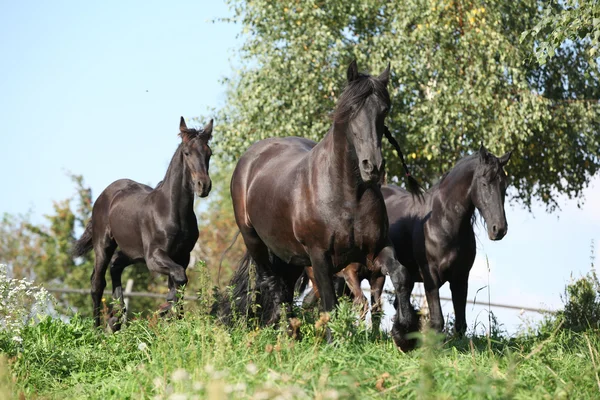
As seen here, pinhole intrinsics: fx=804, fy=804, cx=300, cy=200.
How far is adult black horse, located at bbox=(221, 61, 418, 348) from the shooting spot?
5.83 m

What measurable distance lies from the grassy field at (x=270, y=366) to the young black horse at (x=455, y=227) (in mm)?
1156

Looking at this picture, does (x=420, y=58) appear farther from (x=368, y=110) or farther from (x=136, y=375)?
(x=136, y=375)

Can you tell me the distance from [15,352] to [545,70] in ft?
61.2

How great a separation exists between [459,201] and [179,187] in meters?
3.22

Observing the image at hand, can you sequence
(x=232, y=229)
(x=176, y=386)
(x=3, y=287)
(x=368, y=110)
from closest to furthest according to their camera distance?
(x=176, y=386) < (x=368, y=110) < (x=3, y=287) < (x=232, y=229)

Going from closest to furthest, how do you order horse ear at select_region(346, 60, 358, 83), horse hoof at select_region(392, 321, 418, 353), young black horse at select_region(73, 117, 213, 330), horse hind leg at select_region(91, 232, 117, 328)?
horse hoof at select_region(392, 321, 418, 353), horse ear at select_region(346, 60, 358, 83), young black horse at select_region(73, 117, 213, 330), horse hind leg at select_region(91, 232, 117, 328)

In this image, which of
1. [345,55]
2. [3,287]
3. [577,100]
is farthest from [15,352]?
[577,100]

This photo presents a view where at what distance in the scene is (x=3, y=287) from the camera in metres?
6.69

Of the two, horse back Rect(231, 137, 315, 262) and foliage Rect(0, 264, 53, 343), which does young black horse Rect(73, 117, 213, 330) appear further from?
foliage Rect(0, 264, 53, 343)

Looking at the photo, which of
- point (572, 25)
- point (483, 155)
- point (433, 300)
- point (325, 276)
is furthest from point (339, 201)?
point (572, 25)

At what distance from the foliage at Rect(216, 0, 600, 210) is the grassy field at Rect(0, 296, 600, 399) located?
13.1 m

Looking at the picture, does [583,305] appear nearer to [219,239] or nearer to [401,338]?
[401,338]

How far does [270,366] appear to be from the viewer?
16.0ft

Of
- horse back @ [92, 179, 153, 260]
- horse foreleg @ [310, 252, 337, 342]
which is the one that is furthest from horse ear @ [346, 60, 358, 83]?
horse back @ [92, 179, 153, 260]
